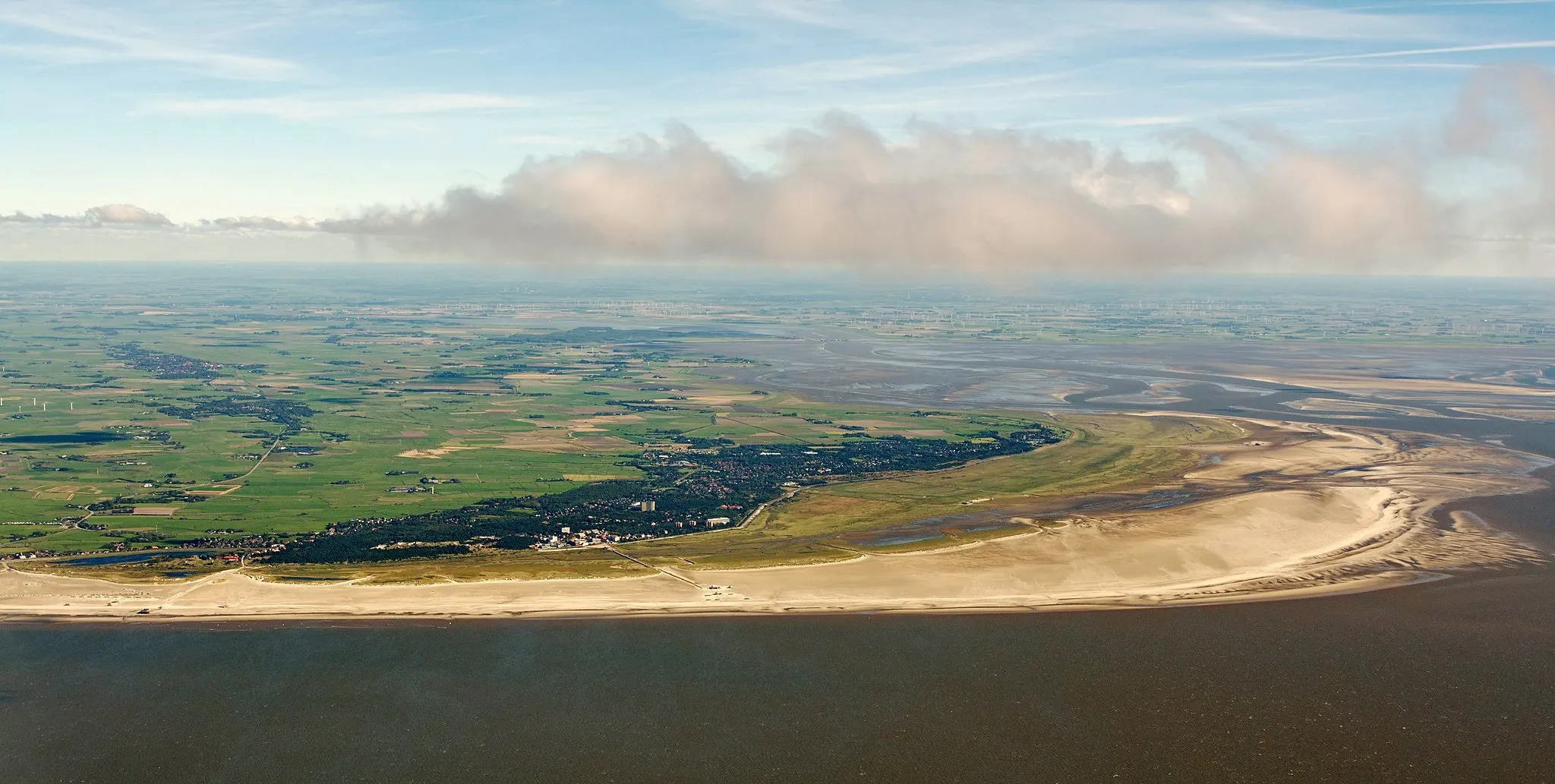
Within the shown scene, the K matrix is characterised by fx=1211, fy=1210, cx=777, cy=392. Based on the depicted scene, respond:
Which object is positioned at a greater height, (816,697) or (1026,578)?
(1026,578)

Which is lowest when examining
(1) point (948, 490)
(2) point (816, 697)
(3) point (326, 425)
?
(3) point (326, 425)

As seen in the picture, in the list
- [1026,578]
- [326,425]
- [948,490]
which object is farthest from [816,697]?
[326,425]

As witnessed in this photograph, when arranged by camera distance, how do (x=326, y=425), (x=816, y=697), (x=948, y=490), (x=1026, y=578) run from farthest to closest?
1. (x=326, y=425)
2. (x=948, y=490)
3. (x=1026, y=578)
4. (x=816, y=697)

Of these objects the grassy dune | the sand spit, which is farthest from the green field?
the grassy dune

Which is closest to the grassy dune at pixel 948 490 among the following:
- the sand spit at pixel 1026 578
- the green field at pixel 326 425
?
the sand spit at pixel 1026 578

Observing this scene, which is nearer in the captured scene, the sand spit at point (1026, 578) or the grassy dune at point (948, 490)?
the sand spit at point (1026, 578)

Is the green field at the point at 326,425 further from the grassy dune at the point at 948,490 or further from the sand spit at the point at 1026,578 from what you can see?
the grassy dune at the point at 948,490

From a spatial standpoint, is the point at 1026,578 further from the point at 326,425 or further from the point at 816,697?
the point at 326,425

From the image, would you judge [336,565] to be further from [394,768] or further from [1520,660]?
[1520,660]

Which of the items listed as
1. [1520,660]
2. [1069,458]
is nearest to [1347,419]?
[1069,458]
